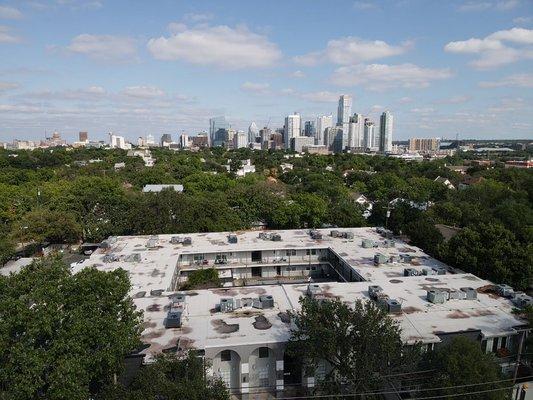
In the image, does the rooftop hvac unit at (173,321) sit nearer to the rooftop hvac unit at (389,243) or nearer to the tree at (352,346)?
the tree at (352,346)

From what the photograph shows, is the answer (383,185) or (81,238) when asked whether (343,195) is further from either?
(81,238)

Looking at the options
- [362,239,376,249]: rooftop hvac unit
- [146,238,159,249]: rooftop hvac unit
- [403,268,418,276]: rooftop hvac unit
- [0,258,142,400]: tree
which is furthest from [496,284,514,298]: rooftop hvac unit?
[146,238,159,249]: rooftop hvac unit

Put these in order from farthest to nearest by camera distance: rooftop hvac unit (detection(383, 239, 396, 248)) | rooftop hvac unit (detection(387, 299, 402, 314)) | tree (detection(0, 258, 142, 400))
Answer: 1. rooftop hvac unit (detection(383, 239, 396, 248))
2. rooftop hvac unit (detection(387, 299, 402, 314))
3. tree (detection(0, 258, 142, 400))

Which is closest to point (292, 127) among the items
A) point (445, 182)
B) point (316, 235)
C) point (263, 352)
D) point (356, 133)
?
point (356, 133)

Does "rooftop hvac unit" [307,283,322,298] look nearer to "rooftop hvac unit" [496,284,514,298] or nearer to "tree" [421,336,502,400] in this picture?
"tree" [421,336,502,400]

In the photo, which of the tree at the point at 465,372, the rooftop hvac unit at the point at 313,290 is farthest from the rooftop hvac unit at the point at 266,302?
the tree at the point at 465,372

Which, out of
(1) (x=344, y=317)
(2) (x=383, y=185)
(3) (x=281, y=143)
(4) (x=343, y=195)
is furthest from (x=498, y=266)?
(3) (x=281, y=143)
